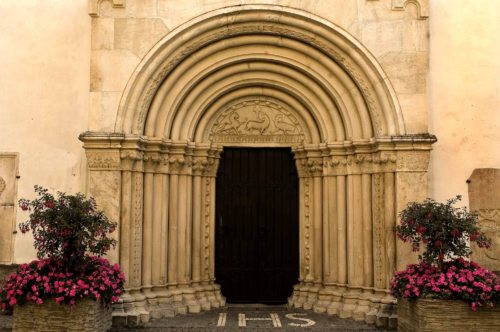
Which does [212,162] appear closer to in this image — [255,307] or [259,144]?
[259,144]

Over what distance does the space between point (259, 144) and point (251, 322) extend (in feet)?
→ 9.46

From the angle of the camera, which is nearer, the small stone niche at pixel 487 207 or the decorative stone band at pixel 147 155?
the decorative stone band at pixel 147 155

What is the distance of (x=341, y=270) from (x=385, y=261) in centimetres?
79

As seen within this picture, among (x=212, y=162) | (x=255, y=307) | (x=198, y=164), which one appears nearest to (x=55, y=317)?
(x=198, y=164)

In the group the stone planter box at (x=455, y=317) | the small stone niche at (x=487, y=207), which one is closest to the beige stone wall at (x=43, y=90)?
the stone planter box at (x=455, y=317)

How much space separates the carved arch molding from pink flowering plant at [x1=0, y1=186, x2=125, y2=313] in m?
0.73

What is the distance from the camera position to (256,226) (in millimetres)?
9938

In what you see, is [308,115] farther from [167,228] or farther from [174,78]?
[167,228]

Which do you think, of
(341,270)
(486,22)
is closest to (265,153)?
(341,270)

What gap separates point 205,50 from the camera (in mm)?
9094

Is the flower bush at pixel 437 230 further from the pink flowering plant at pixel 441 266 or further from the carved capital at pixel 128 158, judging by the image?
the carved capital at pixel 128 158

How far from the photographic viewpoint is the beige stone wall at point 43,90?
30.7ft

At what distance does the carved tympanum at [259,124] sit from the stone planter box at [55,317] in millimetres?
3671

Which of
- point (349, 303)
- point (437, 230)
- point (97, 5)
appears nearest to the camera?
point (437, 230)
